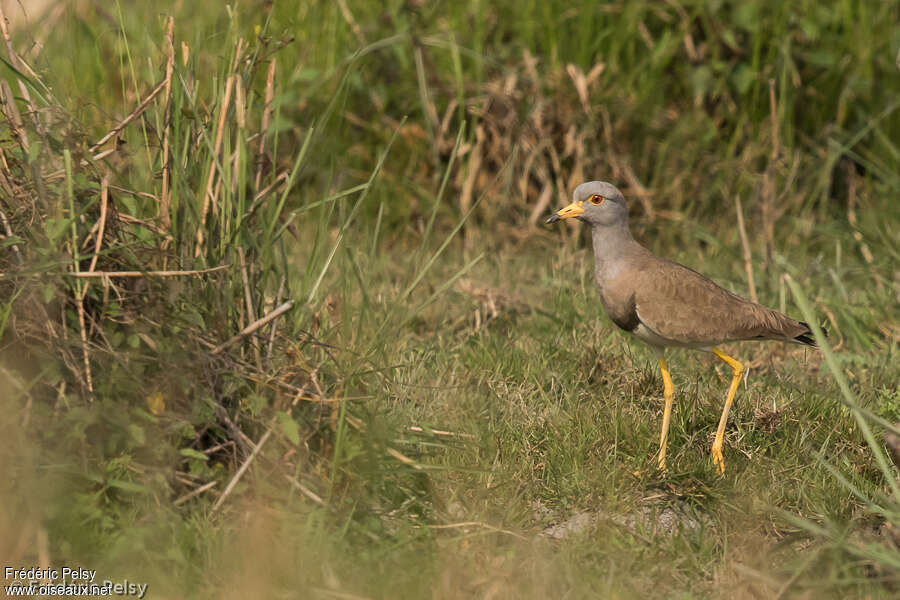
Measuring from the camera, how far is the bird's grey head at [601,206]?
3.88 meters

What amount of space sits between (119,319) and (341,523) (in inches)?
33.5

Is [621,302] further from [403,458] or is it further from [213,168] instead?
[213,168]

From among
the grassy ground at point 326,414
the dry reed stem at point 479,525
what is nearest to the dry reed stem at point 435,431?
the grassy ground at point 326,414

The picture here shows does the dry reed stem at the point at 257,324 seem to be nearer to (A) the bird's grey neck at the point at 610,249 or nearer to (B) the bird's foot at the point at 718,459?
(A) the bird's grey neck at the point at 610,249

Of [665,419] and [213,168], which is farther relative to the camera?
[665,419]

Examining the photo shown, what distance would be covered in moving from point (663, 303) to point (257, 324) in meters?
1.37

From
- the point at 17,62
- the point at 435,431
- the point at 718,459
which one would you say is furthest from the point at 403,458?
the point at 17,62

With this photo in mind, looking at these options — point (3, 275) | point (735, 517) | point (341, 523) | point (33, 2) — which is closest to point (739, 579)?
point (735, 517)

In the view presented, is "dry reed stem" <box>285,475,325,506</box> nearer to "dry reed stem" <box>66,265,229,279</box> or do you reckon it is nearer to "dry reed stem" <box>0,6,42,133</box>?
"dry reed stem" <box>66,265,229,279</box>

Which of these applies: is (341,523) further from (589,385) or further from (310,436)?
(589,385)

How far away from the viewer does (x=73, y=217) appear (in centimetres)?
290

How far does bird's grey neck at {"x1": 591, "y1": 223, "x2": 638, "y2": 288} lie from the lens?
3.81 metres

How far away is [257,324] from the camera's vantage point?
3033mm

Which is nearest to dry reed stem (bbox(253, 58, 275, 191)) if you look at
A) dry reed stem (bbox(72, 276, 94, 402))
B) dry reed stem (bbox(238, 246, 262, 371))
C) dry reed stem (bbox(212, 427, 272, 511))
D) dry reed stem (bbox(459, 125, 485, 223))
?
dry reed stem (bbox(238, 246, 262, 371))
